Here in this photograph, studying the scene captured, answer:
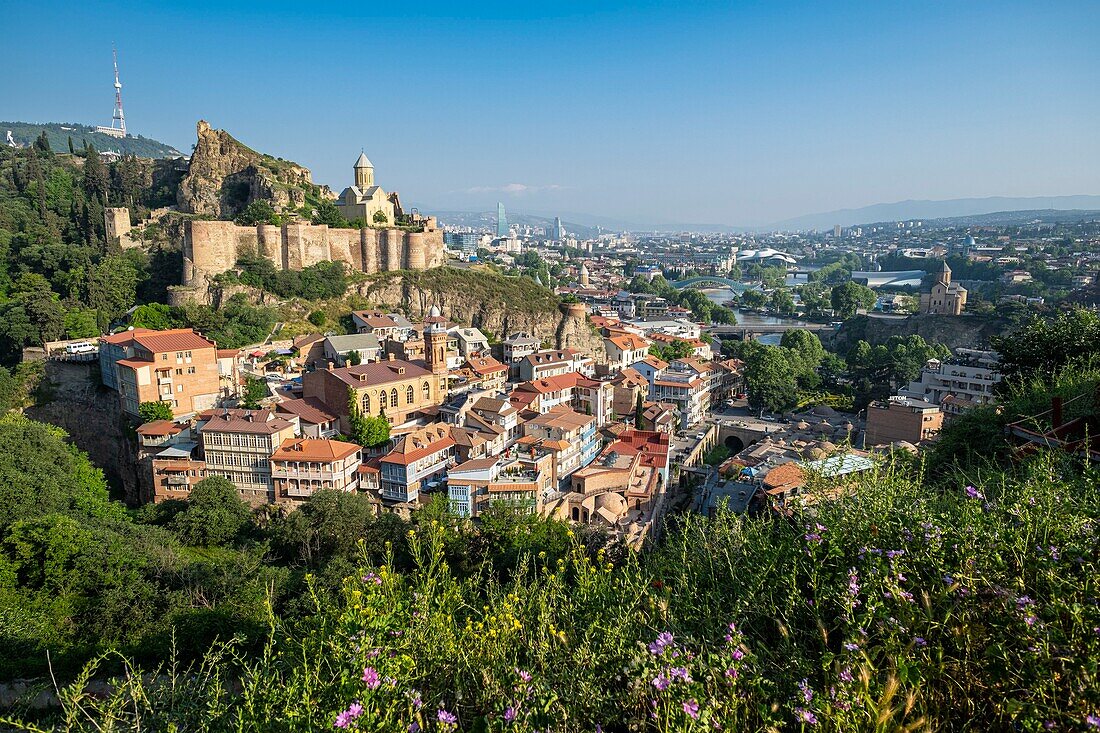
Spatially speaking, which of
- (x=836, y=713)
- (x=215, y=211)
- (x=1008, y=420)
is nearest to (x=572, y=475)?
(x=1008, y=420)

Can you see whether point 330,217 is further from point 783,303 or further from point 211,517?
→ point 783,303

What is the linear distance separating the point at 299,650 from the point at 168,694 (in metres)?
0.74

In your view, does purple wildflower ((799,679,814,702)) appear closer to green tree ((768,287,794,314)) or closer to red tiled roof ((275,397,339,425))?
red tiled roof ((275,397,339,425))

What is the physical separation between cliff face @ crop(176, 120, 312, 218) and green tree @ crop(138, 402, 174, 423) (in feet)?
55.0

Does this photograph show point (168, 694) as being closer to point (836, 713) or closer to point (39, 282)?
point (836, 713)

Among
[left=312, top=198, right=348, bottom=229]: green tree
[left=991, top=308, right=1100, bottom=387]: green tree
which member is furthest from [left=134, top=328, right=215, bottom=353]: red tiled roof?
[left=991, top=308, right=1100, bottom=387]: green tree

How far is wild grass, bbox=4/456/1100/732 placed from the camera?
2.12 meters

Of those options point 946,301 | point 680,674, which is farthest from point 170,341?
point 946,301

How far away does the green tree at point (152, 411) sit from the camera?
1761cm

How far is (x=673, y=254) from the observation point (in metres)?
138

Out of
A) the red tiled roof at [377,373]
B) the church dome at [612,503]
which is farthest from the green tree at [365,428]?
the church dome at [612,503]

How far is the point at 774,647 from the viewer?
109 inches

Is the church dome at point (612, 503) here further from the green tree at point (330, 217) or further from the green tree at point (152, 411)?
the green tree at point (330, 217)

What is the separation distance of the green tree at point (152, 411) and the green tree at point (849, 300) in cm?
4776
